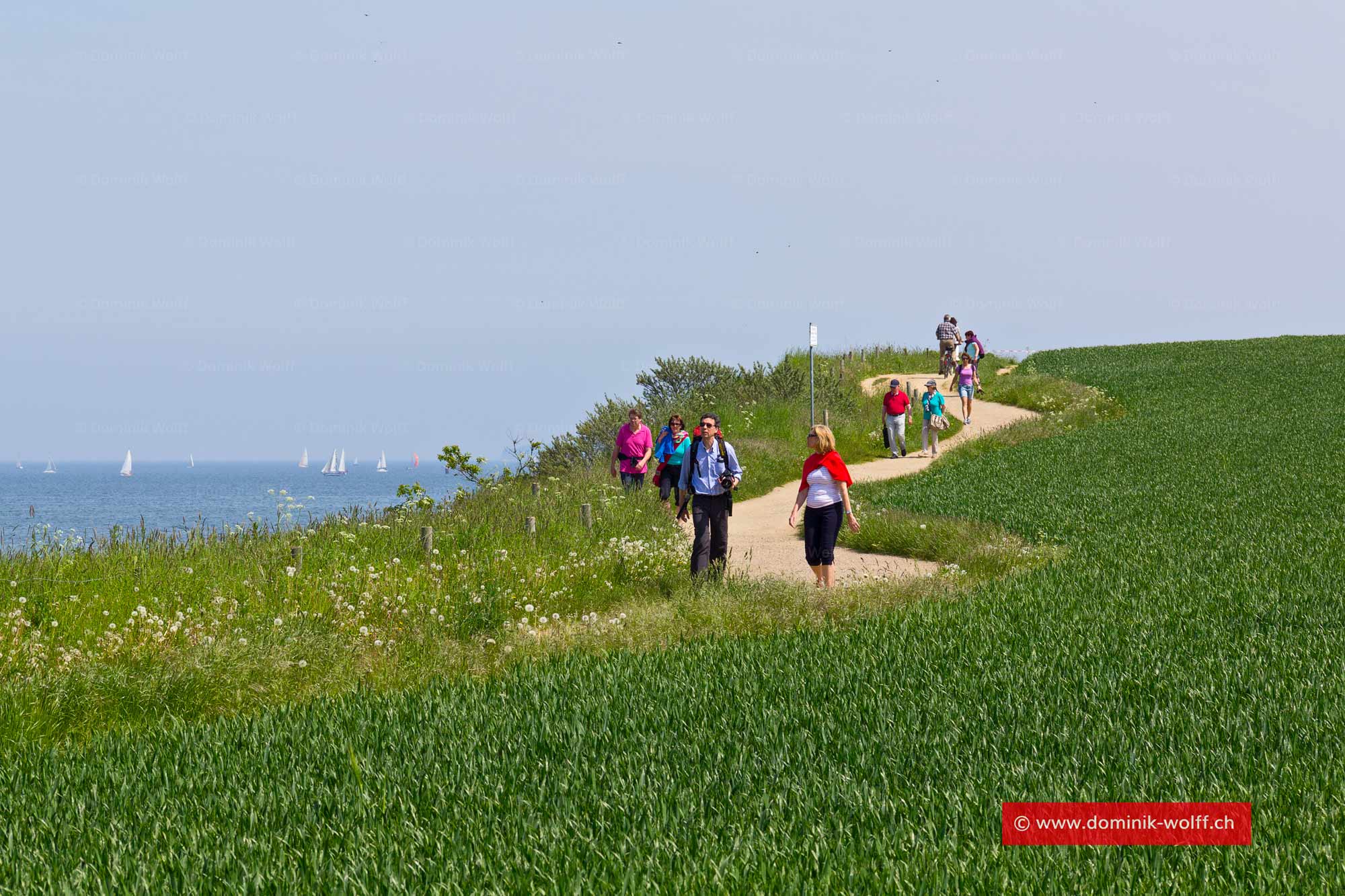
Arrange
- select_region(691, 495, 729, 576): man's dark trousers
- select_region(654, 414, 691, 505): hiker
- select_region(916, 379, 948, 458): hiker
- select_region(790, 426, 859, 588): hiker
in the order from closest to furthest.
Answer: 1. select_region(790, 426, 859, 588): hiker
2. select_region(691, 495, 729, 576): man's dark trousers
3. select_region(654, 414, 691, 505): hiker
4. select_region(916, 379, 948, 458): hiker

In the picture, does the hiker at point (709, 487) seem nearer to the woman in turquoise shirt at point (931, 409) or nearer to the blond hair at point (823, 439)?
the blond hair at point (823, 439)

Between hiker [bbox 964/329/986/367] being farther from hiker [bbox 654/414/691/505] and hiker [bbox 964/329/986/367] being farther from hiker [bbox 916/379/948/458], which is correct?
hiker [bbox 654/414/691/505]

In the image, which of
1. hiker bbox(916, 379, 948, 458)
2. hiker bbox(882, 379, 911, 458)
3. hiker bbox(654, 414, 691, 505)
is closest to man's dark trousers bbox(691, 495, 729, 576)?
hiker bbox(654, 414, 691, 505)

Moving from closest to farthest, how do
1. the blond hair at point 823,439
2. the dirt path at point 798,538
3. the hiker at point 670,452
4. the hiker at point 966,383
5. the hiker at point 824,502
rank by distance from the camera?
the blond hair at point 823,439, the hiker at point 824,502, the dirt path at point 798,538, the hiker at point 670,452, the hiker at point 966,383

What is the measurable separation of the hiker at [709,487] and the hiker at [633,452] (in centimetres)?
566

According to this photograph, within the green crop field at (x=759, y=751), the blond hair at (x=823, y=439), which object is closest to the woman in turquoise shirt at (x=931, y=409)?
the green crop field at (x=759, y=751)

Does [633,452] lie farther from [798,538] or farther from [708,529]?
[708,529]

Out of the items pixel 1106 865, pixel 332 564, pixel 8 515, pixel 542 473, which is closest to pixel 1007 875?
pixel 1106 865

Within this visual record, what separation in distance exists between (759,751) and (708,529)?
7106 millimetres

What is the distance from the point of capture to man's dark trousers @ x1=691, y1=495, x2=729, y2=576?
12.3 meters

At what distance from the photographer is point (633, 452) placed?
1836 centimetres

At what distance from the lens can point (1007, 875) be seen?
12.9 ft

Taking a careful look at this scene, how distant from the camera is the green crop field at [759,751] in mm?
4129

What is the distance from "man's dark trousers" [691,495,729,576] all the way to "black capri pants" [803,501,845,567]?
3.48ft
